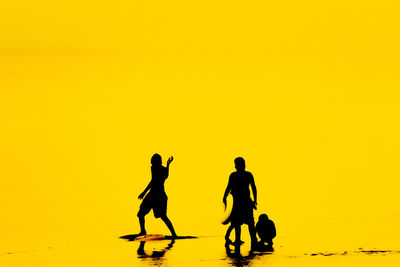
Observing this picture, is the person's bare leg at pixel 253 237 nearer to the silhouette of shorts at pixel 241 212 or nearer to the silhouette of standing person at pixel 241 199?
the silhouette of standing person at pixel 241 199

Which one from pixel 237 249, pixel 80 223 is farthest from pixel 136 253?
pixel 80 223

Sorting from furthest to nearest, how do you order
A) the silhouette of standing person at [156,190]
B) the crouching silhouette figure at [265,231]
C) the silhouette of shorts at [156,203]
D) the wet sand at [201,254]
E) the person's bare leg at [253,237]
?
the silhouette of shorts at [156,203], the silhouette of standing person at [156,190], the crouching silhouette figure at [265,231], the person's bare leg at [253,237], the wet sand at [201,254]

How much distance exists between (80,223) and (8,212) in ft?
28.0

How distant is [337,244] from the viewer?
987 inches

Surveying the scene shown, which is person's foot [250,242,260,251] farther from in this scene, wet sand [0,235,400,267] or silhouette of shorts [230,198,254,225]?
silhouette of shorts [230,198,254,225]

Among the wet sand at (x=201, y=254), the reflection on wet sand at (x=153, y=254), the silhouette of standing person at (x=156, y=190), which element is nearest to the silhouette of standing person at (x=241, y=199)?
the wet sand at (x=201, y=254)

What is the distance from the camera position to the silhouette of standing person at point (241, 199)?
2367 cm

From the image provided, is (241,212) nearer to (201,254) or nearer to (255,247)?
(255,247)

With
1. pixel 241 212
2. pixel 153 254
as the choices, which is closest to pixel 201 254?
pixel 153 254

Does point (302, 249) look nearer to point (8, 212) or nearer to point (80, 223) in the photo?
point (80, 223)

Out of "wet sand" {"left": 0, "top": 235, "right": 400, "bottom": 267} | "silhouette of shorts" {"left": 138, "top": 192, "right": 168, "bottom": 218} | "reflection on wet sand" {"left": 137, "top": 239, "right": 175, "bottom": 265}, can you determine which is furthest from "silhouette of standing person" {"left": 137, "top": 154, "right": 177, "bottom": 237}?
"reflection on wet sand" {"left": 137, "top": 239, "right": 175, "bottom": 265}

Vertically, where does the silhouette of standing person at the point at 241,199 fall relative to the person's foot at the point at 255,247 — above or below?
above

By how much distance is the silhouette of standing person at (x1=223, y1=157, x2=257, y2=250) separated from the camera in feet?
77.7

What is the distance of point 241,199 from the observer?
23859 millimetres
